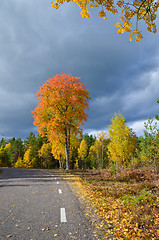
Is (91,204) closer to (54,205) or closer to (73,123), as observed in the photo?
(54,205)

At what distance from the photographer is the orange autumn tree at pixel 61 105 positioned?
2056 cm

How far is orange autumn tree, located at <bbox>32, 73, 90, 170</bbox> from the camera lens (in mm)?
20559

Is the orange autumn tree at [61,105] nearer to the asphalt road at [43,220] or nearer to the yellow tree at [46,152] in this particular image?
the asphalt road at [43,220]

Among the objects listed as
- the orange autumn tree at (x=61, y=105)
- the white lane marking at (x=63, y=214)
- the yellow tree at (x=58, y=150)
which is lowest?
the white lane marking at (x=63, y=214)

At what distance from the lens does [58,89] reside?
68.7 ft

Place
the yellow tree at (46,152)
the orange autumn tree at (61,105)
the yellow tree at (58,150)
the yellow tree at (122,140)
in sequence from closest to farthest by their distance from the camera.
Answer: the orange autumn tree at (61,105) < the yellow tree at (122,140) < the yellow tree at (58,150) < the yellow tree at (46,152)

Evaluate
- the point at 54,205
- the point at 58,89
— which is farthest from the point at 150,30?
the point at 58,89

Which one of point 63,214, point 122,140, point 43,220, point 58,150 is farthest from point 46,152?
point 43,220

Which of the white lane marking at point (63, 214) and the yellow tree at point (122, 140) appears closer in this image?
the white lane marking at point (63, 214)

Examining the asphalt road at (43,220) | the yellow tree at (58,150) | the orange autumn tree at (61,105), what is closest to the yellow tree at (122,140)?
the orange autumn tree at (61,105)

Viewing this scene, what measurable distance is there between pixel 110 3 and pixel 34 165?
2493 inches

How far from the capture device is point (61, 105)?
21.2 metres

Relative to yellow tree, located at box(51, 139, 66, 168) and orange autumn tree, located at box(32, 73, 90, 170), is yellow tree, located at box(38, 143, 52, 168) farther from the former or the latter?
orange autumn tree, located at box(32, 73, 90, 170)

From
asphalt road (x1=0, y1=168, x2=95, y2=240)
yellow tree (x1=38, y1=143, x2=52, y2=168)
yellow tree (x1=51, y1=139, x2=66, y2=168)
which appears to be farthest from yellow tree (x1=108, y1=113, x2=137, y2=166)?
yellow tree (x1=38, y1=143, x2=52, y2=168)
